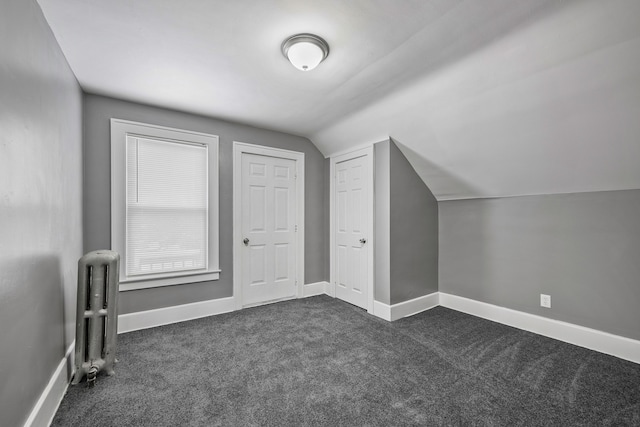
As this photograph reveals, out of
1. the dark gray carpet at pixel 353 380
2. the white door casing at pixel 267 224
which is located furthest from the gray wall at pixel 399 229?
the white door casing at pixel 267 224

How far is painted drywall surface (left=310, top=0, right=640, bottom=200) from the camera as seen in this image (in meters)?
1.73

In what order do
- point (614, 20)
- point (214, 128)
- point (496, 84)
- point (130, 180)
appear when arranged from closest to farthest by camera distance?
point (614, 20)
point (496, 84)
point (130, 180)
point (214, 128)

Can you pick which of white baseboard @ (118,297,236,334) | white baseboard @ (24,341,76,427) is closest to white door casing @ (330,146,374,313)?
white baseboard @ (118,297,236,334)

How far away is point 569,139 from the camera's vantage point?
235cm

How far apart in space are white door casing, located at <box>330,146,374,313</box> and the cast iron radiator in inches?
102

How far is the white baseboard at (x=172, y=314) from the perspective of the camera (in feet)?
9.89

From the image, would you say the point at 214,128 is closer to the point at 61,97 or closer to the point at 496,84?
the point at 61,97

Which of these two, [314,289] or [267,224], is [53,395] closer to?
[267,224]

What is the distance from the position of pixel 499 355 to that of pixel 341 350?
1361mm

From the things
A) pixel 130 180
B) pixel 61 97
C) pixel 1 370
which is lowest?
pixel 1 370

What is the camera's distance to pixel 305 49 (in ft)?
6.52

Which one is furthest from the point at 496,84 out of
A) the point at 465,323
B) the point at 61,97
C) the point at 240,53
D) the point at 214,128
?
the point at 61,97

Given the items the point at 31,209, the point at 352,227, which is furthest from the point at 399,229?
the point at 31,209

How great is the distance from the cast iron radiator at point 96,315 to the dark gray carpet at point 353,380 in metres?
0.13
